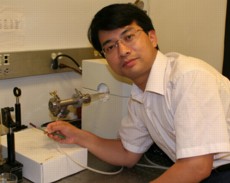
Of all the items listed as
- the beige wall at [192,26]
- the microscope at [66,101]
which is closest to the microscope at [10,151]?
the microscope at [66,101]

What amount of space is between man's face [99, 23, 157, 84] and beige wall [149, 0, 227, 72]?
40.2 inches

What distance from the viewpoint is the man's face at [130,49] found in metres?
1.13

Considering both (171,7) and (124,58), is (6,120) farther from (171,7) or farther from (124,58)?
(171,7)

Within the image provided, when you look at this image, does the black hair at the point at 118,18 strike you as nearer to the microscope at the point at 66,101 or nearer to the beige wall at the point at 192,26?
the microscope at the point at 66,101

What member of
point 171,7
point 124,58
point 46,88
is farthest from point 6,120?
point 171,7

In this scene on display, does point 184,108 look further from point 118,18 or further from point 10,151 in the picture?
point 10,151

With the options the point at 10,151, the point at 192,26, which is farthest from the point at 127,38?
the point at 192,26

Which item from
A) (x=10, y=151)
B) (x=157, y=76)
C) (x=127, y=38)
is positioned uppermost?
(x=127, y=38)

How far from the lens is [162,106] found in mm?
1101

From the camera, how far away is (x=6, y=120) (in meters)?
1.12

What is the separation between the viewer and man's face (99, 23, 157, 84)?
1129 millimetres

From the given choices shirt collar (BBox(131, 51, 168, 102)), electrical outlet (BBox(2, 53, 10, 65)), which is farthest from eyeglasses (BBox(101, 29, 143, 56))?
electrical outlet (BBox(2, 53, 10, 65))

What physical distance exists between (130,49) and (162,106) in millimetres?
231

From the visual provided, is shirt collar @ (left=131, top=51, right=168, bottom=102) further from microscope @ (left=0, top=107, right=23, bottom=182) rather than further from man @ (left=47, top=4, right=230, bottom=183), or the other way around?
microscope @ (left=0, top=107, right=23, bottom=182)
